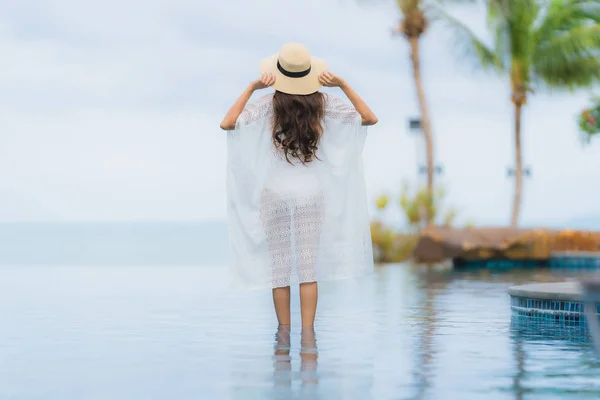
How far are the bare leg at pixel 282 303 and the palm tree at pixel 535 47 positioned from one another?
71.2 feet

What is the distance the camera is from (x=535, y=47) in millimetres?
29375

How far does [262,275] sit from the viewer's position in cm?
742

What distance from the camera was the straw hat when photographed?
282 inches

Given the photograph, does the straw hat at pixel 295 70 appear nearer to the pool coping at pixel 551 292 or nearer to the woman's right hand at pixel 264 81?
the woman's right hand at pixel 264 81

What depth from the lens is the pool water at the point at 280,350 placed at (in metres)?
5.29

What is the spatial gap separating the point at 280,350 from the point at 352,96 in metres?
1.65

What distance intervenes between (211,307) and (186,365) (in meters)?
4.82

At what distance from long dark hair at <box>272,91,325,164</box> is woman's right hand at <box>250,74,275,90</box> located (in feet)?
0.36

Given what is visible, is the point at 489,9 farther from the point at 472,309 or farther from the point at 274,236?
the point at 274,236

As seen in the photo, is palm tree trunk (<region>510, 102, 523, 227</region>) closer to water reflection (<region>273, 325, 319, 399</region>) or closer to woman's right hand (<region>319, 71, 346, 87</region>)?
water reflection (<region>273, 325, 319, 399</region>)

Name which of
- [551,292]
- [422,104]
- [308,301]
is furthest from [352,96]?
[422,104]

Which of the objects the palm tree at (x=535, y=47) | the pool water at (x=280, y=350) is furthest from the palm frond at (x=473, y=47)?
the pool water at (x=280, y=350)

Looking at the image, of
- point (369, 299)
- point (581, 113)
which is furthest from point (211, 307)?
point (581, 113)

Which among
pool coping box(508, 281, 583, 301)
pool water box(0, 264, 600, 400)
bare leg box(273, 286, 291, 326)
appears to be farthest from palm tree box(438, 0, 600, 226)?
bare leg box(273, 286, 291, 326)
